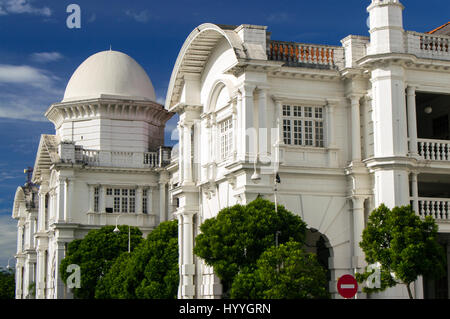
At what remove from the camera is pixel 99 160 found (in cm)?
5650

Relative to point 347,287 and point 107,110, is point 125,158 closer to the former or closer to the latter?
point 107,110

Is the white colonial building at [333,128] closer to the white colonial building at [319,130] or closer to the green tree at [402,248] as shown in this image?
the white colonial building at [319,130]

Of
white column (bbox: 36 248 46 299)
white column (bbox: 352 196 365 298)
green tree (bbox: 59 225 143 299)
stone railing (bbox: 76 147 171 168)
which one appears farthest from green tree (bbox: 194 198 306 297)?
white column (bbox: 36 248 46 299)

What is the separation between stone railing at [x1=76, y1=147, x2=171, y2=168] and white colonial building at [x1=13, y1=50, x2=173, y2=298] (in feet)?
0.22

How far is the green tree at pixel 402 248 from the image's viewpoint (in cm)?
2869

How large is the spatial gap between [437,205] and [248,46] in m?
10.0

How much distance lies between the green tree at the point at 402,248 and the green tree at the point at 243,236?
9.64ft

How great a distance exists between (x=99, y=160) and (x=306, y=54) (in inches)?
940

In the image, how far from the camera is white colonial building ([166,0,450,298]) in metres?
33.7

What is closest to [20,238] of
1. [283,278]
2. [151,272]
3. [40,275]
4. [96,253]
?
[40,275]

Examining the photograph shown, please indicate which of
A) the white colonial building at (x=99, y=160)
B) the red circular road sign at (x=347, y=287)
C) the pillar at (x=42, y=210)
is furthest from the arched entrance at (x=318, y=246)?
the pillar at (x=42, y=210)

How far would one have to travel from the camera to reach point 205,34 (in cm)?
3819

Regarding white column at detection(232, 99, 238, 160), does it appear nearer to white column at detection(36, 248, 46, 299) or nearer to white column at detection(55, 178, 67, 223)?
white column at detection(55, 178, 67, 223)

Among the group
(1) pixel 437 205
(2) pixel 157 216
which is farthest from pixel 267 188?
(2) pixel 157 216
